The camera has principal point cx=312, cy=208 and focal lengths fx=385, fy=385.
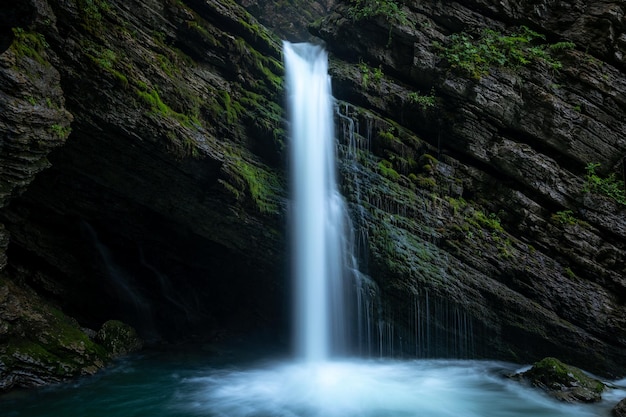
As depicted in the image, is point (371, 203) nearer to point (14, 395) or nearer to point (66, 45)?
point (66, 45)

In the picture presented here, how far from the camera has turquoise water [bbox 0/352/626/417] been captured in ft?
23.8

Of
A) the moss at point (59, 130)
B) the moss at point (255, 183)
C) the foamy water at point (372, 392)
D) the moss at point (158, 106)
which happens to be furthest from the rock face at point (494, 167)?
the moss at point (59, 130)

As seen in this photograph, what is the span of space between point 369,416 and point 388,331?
3855 millimetres

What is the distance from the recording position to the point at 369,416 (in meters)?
7.36

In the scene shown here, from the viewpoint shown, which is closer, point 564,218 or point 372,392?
point 372,392

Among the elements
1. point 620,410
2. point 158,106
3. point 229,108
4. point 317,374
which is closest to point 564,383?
point 620,410

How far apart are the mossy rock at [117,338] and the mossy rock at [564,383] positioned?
33.3 ft

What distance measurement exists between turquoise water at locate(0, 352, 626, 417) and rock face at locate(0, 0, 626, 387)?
0.76 metres

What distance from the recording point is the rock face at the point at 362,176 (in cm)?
891

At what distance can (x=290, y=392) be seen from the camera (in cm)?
845

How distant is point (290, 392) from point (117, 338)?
498 centimetres

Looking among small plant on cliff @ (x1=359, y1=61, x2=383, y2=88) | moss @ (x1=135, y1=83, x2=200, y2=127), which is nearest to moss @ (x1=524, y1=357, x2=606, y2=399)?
small plant on cliff @ (x1=359, y1=61, x2=383, y2=88)

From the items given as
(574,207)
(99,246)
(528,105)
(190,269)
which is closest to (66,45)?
(99,246)

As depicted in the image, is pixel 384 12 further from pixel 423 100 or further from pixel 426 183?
pixel 426 183
